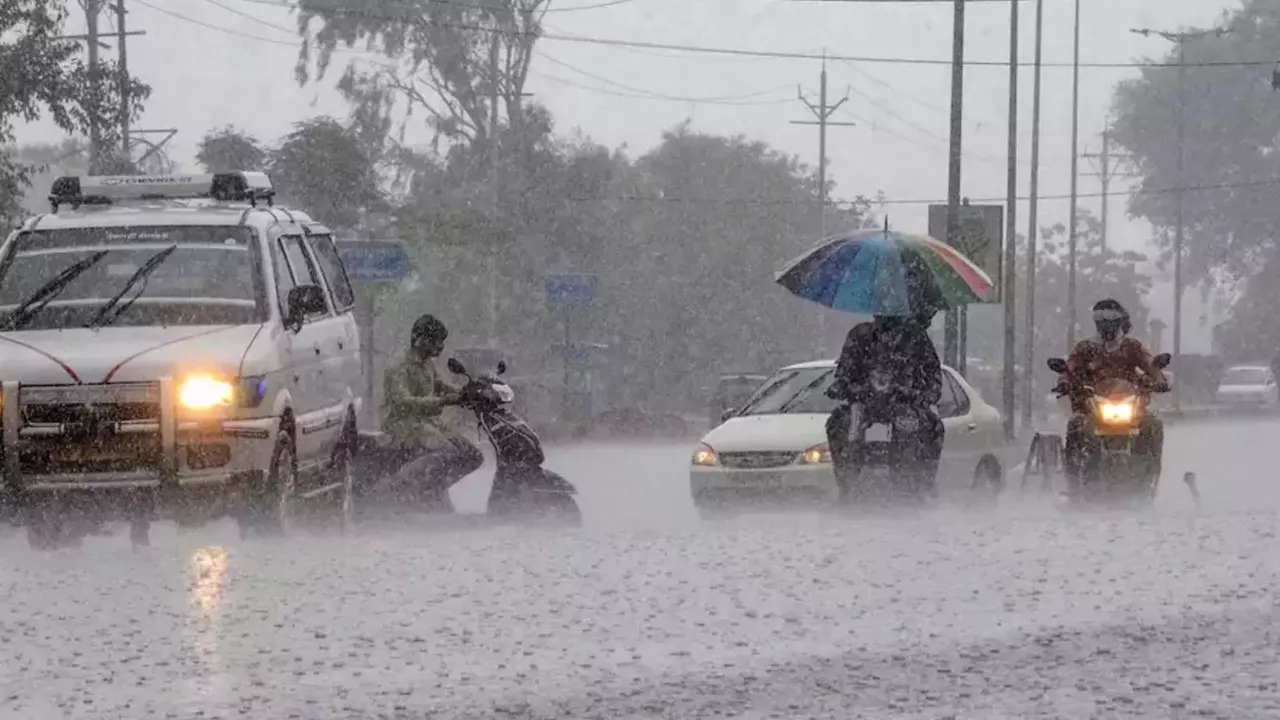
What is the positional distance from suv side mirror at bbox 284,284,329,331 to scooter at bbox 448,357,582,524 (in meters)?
0.94

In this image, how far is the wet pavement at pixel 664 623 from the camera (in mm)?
8016

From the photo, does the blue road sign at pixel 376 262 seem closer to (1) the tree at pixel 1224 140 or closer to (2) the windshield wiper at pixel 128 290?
Result: (2) the windshield wiper at pixel 128 290

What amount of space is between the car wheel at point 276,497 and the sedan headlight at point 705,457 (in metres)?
4.68

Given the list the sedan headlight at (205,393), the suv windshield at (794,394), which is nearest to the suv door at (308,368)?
the sedan headlight at (205,393)

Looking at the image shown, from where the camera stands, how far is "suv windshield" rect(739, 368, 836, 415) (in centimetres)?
1844

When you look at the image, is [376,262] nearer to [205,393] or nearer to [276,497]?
[276,497]

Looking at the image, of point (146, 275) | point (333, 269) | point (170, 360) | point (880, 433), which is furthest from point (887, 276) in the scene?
point (170, 360)

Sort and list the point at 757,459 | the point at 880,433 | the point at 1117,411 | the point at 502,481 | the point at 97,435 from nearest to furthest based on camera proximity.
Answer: the point at 97,435 < the point at 502,481 < the point at 880,433 < the point at 1117,411 < the point at 757,459

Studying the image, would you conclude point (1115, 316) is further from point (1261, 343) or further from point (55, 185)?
point (1261, 343)

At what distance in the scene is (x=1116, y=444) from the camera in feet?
52.9

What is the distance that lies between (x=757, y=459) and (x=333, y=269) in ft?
11.6

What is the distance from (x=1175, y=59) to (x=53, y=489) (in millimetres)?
84082

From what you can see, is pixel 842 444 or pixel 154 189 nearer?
pixel 154 189

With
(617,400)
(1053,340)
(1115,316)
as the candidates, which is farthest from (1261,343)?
(1115,316)
